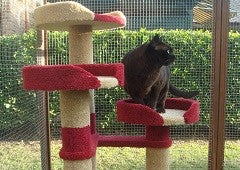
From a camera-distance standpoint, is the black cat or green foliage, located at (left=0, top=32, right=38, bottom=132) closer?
green foliage, located at (left=0, top=32, right=38, bottom=132)

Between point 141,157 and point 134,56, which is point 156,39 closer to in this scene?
point 134,56

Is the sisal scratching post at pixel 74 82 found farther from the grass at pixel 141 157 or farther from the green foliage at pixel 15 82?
the grass at pixel 141 157

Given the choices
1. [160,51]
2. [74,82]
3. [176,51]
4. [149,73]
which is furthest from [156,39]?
[74,82]

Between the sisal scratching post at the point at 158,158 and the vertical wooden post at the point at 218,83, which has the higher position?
the vertical wooden post at the point at 218,83

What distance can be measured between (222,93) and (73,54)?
84 centimetres

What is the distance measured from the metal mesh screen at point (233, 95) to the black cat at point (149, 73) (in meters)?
0.37

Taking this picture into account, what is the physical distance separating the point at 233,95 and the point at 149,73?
55 cm

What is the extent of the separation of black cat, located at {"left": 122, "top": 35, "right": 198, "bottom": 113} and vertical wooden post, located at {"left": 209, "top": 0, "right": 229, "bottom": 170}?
28 cm

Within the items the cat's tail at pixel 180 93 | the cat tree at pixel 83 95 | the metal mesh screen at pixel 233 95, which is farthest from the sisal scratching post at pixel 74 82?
the metal mesh screen at pixel 233 95

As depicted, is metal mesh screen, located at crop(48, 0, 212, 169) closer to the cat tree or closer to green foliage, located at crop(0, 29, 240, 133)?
green foliage, located at crop(0, 29, 240, 133)

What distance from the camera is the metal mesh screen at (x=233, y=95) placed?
73.8 inches

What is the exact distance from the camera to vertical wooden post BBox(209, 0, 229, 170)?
184 cm

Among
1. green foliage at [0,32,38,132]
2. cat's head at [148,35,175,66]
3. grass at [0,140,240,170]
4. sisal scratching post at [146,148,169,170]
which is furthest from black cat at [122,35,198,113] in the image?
green foliage at [0,32,38,132]

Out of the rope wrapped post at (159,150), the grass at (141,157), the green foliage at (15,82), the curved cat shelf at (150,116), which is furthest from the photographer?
the grass at (141,157)
